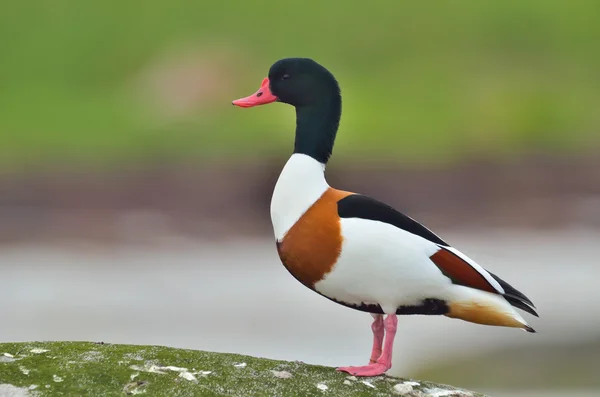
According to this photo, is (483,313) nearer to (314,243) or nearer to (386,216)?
(386,216)

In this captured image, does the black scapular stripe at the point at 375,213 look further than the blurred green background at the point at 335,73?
No

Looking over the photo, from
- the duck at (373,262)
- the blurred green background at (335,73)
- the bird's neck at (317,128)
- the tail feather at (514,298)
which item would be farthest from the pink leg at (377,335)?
the blurred green background at (335,73)

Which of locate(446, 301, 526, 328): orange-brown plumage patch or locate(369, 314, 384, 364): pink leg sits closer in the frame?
locate(446, 301, 526, 328): orange-brown plumage patch

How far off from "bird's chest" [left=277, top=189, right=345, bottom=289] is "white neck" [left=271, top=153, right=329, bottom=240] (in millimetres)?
28

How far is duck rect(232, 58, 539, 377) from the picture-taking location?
135 inches

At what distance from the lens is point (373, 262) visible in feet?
11.2

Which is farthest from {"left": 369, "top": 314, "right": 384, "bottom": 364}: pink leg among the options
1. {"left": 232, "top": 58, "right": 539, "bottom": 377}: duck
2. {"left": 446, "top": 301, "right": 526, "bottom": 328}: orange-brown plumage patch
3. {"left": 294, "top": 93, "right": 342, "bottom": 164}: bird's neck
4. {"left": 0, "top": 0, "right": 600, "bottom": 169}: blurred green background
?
{"left": 0, "top": 0, "right": 600, "bottom": 169}: blurred green background

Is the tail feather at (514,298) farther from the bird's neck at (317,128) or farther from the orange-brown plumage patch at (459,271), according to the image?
the bird's neck at (317,128)

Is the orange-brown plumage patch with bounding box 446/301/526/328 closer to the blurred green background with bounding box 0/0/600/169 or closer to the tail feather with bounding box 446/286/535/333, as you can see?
the tail feather with bounding box 446/286/535/333

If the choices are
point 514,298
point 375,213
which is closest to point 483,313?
point 514,298

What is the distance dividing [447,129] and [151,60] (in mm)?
3714

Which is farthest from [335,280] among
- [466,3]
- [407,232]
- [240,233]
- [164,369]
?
[466,3]

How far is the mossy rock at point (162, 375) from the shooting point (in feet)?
10.3

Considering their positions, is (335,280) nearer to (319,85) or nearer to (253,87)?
(319,85)
